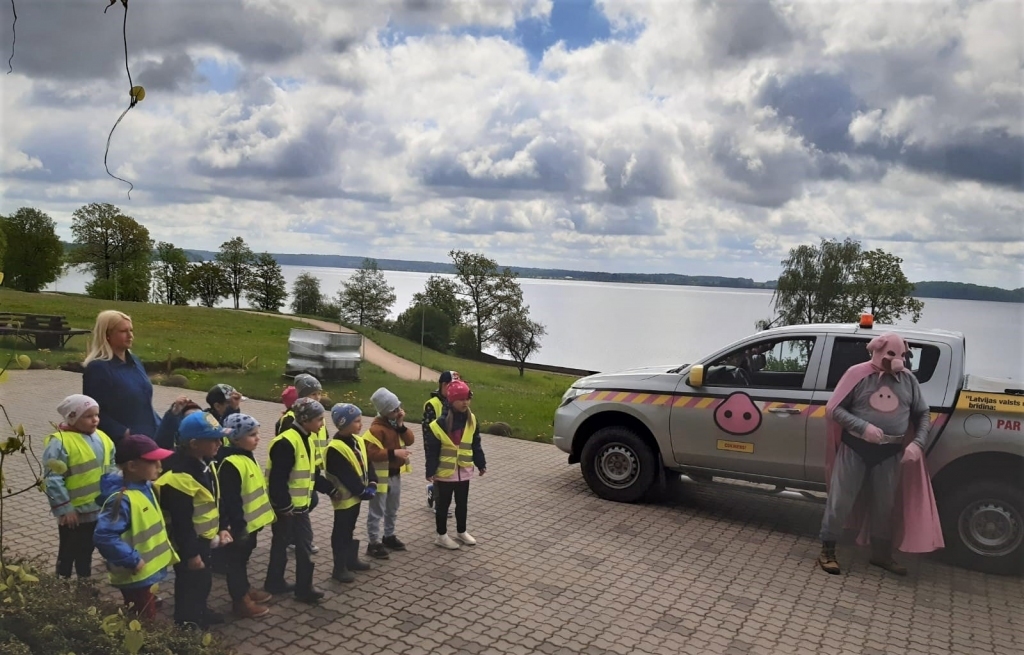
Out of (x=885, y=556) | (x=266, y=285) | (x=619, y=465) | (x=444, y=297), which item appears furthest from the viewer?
(x=444, y=297)

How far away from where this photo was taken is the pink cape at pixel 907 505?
5.90 m

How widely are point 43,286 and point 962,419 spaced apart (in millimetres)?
19053

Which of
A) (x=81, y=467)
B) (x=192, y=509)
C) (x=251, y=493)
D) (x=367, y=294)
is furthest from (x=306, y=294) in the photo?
(x=192, y=509)

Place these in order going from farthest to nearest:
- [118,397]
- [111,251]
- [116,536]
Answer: [111,251]
[118,397]
[116,536]

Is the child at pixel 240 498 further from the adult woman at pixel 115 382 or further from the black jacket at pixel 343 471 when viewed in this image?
the adult woman at pixel 115 382

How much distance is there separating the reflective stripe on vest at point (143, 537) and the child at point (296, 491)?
0.78 meters

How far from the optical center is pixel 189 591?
14.2 ft

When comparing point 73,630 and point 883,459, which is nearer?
point 73,630

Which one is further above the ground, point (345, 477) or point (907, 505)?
point (345, 477)

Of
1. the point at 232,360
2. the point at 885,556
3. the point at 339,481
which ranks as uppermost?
the point at 339,481

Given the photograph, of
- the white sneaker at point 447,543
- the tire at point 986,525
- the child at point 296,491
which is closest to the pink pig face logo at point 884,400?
the tire at point 986,525

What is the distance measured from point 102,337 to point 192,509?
1.39 metres

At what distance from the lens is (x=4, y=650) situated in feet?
10.9

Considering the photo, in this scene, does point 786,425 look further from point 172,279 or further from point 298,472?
point 172,279
